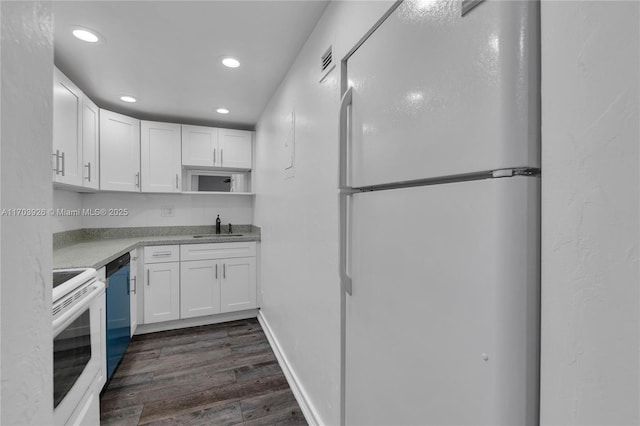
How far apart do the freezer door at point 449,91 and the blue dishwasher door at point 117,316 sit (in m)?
2.15

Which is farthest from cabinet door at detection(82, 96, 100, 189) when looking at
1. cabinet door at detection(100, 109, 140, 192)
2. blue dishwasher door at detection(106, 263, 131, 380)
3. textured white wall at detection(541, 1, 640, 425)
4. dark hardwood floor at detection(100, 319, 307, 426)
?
textured white wall at detection(541, 1, 640, 425)

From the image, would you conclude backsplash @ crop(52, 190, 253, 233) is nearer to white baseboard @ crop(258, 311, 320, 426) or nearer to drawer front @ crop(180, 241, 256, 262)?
drawer front @ crop(180, 241, 256, 262)

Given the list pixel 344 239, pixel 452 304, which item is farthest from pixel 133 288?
pixel 452 304

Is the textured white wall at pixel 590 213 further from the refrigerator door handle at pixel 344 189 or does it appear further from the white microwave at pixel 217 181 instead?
the white microwave at pixel 217 181

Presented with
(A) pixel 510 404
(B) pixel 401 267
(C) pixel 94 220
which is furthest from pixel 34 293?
(C) pixel 94 220

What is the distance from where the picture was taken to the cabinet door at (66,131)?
1.99 meters

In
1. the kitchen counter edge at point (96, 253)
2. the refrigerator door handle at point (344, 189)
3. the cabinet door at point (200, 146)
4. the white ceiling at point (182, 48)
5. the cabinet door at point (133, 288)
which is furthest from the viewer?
the cabinet door at point (200, 146)

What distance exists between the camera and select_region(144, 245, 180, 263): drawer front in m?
2.89

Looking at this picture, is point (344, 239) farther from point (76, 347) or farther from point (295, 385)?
point (295, 385)

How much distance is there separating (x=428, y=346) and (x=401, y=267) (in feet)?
0.72

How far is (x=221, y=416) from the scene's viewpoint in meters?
1.77

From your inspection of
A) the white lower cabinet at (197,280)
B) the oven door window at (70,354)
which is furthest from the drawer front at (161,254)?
the oven door window at (70,354)

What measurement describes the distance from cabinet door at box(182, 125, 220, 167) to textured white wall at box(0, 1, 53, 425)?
284 cm

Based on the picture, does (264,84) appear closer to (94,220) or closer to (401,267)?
(401,267)
